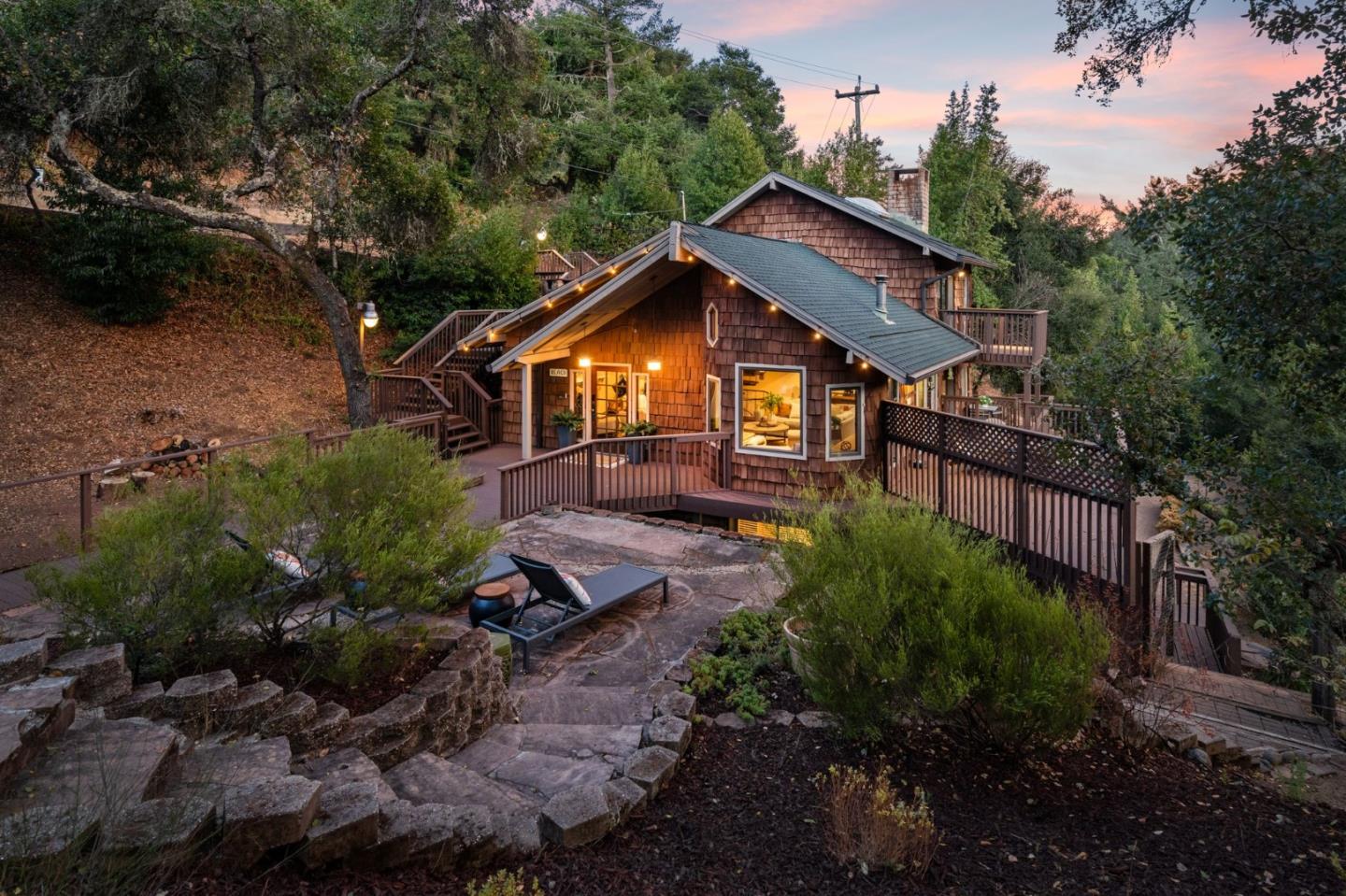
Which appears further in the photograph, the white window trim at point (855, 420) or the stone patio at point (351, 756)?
the white window trim at point (855, 420)

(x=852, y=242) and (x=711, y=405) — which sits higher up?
(x=852, y=242)

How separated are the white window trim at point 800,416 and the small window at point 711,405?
1.79 feet

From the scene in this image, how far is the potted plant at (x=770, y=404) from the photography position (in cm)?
1394

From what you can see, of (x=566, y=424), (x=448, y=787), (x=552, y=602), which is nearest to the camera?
(x=448, y=787)

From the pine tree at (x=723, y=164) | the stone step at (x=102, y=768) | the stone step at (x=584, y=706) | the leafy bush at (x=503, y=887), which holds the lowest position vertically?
the stone step at (x=584, y=706)

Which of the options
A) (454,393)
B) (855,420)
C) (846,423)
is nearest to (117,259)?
(454,393)

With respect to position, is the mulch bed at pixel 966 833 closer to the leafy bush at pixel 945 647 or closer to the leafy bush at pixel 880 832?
the leafy bush at pixel 880 832

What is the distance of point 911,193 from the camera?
25.1m

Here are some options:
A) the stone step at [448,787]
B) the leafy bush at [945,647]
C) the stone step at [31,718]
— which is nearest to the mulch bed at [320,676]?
the stone step at [448,787]

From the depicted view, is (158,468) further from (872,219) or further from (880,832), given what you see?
(872,219)

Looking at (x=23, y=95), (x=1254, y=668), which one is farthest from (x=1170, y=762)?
(x=23, y=95)

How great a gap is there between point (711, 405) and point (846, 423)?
2.53 metres

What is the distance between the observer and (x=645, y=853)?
3742 millimetres

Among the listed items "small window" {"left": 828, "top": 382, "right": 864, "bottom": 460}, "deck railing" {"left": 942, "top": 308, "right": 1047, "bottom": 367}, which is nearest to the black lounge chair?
"small window" {"left": 828, "top": 382, "right": 864, "bottom": 460}
